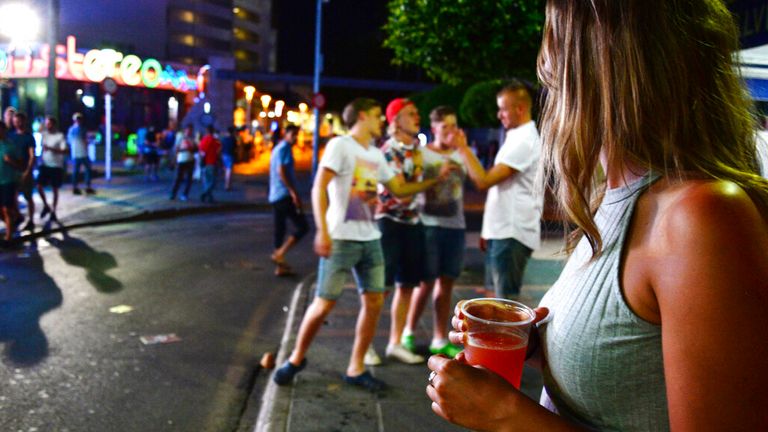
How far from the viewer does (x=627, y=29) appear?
121 centimetres

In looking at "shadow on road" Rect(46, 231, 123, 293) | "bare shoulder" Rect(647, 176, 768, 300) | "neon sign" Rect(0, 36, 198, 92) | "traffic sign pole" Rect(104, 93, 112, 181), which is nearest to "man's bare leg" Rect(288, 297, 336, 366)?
"bare shoulder" Rect(647, 176, 768, 300)

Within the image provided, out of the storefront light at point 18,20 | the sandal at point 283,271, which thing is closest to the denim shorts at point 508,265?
the sandal at point 283,271

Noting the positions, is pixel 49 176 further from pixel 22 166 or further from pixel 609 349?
pixel 609 349

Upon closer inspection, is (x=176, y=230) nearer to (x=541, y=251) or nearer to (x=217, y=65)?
(x=541, y=251)

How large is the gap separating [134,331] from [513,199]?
3.57 metres

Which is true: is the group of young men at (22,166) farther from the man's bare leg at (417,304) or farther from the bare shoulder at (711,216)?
the bare shoulder at (711,216)

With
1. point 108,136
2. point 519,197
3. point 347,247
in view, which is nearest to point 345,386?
point 347,247

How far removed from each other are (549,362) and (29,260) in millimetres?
8775

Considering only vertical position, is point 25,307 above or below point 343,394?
below

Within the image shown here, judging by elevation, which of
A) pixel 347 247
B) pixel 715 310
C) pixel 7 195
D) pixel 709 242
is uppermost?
pixel 709 242

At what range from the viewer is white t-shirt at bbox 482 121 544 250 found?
4562 mm

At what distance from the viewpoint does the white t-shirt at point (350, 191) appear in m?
4.50

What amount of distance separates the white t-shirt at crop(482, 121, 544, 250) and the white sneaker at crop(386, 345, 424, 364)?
113 centimetres

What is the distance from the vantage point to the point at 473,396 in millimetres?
1267
